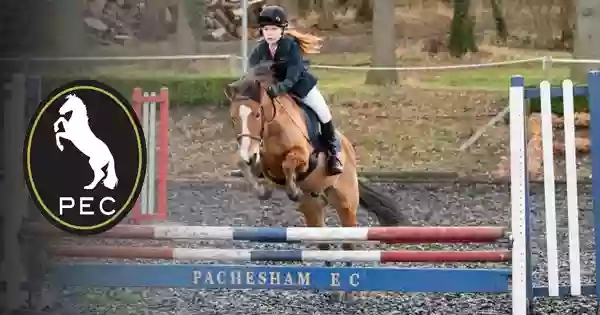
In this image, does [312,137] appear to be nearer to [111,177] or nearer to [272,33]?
[272,33]

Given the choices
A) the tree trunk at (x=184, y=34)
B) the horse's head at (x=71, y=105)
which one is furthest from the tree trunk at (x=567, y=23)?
the horse's head at (x=71, y=105)

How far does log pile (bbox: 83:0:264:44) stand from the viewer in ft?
11.5

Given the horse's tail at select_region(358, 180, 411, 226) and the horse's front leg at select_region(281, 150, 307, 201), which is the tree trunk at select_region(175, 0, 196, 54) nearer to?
the horse's tail at select_region(358, 180, 411, 226)

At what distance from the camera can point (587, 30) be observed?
16.8 ft

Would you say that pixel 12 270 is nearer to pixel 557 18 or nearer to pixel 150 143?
pixel 150 143

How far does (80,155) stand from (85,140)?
4cm

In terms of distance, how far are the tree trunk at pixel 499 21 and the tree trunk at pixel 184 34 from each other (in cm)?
166

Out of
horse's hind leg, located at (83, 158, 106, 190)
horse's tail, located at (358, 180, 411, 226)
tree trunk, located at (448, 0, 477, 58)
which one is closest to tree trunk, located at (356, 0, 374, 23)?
tree trunk, located at (448, 0, 477, 58)

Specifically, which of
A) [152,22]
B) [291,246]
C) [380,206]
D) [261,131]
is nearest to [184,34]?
[152,22]

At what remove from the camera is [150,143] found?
137 inches

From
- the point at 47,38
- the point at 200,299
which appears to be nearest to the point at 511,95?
the point at 47,38

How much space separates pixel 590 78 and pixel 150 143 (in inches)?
67.8

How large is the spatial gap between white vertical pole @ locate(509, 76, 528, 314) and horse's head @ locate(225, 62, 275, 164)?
746 mm

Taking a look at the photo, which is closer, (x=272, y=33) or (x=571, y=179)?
(x=571, y=179)
